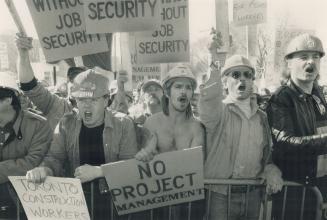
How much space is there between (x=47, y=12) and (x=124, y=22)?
829mm

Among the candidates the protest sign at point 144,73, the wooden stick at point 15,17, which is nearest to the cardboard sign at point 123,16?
the wooden stick at point 15,17

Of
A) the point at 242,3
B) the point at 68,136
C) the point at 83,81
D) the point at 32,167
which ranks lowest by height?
the point at 32,167

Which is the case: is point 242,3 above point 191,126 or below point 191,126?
above

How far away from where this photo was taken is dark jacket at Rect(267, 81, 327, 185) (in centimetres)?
349

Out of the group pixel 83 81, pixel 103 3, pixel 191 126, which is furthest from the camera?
pixel 103 3

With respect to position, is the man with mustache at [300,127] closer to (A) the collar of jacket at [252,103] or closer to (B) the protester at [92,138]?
(A) the collar of jacket at [252,103]

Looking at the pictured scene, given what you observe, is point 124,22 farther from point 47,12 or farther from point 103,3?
point 47,12

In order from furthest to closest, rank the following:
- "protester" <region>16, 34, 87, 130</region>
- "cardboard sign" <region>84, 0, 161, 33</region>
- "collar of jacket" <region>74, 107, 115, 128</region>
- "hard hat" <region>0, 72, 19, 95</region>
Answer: "cardboard sign" <region>84, 0, 161, 33</region> < "protester" <region>16, 34, 87, 130</region> < "hard hat" <region>0, 72, 19, 95</region> < "collar of jacket" <region>74, 107, 115, 128</region>

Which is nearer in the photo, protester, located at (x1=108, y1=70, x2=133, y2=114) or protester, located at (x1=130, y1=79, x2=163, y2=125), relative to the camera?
protester, located at (x1=130, y1=79, x2=163, y2=125)

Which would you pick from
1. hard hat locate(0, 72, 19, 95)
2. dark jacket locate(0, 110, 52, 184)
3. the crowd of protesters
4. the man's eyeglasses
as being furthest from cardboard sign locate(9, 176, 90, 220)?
the man's eyeglasses

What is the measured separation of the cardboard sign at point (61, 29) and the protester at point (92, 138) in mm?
1100

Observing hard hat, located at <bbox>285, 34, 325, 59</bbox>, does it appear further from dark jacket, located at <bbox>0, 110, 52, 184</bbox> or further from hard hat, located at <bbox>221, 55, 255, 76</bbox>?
dark jacket, located at <bbox>0, 110, 52, 184</bbox>

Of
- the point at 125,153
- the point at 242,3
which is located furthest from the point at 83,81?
the point at 242,3

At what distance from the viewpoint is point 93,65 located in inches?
207
